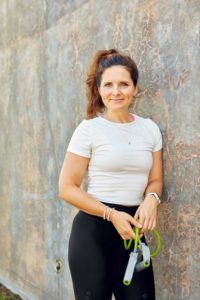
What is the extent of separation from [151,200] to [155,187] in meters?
0.12

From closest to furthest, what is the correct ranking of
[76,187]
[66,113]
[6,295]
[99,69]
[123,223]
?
[123,223], [76,187], [99,69], [66,113], [6,295]

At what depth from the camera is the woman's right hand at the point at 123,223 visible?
2461mm

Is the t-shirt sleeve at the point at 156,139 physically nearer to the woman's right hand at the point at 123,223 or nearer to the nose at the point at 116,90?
the nose at the point at 116,90

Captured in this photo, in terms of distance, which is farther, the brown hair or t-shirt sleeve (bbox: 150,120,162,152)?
t-shirt sleeve (bbox: 150,120,162,152)

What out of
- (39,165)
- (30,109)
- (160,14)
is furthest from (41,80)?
(160,14)

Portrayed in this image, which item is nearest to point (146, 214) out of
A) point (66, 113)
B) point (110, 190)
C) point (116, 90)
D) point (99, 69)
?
point (110, 190)

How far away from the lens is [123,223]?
8.07ft

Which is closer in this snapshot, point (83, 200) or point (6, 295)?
point (83, 200)

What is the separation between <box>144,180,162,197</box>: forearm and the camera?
2.70 m

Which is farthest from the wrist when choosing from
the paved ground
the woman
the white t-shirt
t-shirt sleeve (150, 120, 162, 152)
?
the paved ground

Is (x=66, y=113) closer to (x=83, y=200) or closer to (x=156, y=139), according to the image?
(x=156, y=139)

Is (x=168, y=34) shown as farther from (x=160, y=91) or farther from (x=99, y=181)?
(x=99, y=181)

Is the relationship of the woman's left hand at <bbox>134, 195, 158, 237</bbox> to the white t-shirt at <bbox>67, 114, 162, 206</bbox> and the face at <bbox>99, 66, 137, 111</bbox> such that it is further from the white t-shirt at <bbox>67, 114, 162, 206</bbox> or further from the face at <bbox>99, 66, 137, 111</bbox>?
the face at <bbox>99, 66, 137, 111</bbox>

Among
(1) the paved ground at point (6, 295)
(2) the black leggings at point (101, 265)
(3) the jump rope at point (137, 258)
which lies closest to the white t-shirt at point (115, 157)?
(2) the black leggings at point (101, 265)
